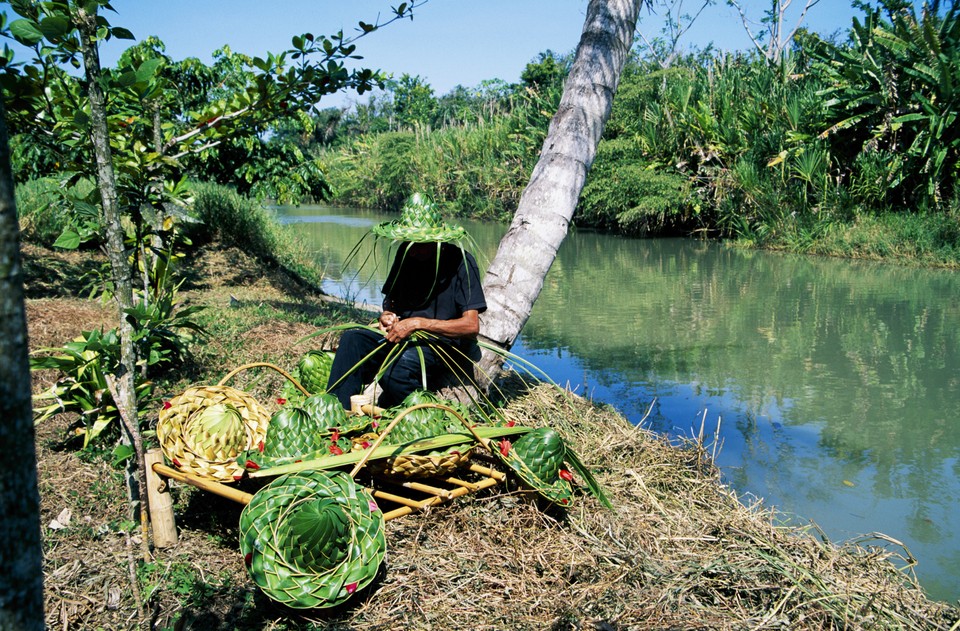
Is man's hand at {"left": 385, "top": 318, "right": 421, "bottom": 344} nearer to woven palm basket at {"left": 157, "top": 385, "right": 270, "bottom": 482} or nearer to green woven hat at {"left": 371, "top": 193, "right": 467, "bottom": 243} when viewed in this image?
green woven hat at {"left": 371, "top": 193, "right": 467, "bottom": 243}

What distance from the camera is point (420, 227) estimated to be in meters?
3.37

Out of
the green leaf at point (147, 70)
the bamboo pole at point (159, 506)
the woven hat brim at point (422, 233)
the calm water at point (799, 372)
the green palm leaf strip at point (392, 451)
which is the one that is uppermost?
the green leaf at point (147, 70)

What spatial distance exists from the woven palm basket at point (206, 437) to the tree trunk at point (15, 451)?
1699 mm

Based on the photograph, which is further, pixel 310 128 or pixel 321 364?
pixel 310 128

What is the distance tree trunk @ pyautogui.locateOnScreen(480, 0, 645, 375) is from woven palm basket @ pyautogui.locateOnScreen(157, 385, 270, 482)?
1.55 m

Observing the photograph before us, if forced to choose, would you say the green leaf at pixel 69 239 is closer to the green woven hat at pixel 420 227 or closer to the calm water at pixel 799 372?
the green woven hat at pixel 420 227

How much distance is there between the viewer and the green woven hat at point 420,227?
3.30m

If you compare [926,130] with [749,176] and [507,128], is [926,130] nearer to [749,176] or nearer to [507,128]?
[749,176]

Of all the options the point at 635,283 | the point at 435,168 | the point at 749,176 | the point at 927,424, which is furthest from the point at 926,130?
the point at 435,168

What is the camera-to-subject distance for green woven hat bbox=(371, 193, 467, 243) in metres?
3.30

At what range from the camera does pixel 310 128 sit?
8297 millimetres

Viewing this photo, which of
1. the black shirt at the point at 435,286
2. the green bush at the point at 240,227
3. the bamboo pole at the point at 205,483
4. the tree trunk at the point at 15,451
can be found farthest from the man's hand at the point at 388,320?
the green bush at the point at 240,227

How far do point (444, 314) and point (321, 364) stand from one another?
69cm

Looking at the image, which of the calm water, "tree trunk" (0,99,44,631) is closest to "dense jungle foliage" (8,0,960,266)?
the calm water
